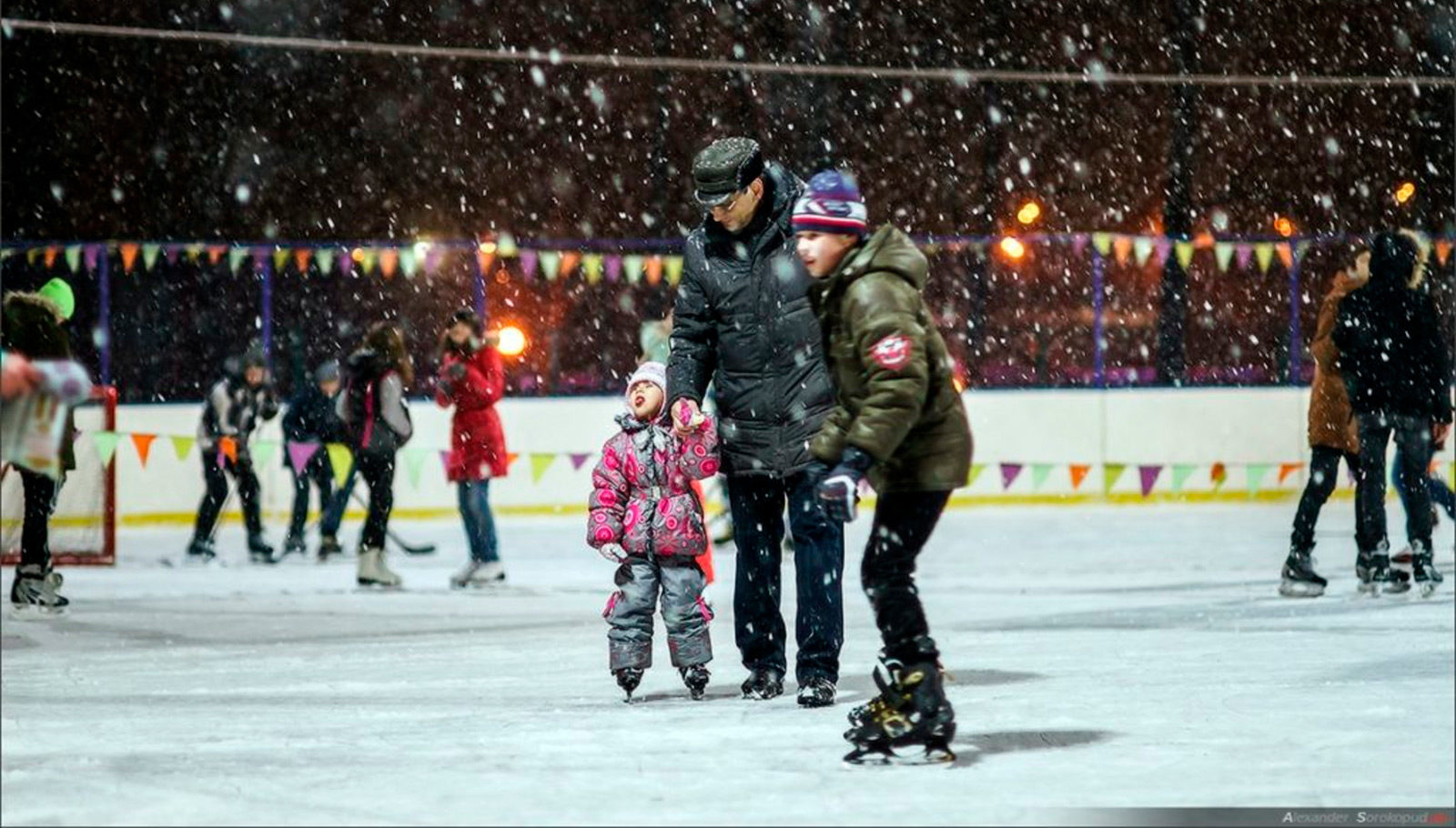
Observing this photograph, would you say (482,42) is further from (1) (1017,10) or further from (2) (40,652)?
(2) (40,652)

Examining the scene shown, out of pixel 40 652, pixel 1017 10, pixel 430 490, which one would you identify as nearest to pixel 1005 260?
pixel 1017 10

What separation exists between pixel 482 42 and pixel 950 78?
500 centimetres

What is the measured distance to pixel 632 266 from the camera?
70.4 ft

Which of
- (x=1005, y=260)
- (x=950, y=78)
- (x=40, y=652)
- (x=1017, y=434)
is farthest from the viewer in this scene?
(x=950, y=78)

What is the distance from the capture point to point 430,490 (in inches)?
754

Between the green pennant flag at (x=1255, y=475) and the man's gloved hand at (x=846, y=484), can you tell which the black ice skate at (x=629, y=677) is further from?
the green pennant flag at (x=1255, y=475)

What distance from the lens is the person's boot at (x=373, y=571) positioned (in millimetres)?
12523

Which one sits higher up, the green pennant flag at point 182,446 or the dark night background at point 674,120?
the dark night background at point 674,120

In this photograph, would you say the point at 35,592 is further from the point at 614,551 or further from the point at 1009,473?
the point at 1009,473

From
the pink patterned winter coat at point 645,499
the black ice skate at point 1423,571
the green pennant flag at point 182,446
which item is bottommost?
the black ice skate at point 1423,571

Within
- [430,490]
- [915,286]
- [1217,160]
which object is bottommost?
[430,490]

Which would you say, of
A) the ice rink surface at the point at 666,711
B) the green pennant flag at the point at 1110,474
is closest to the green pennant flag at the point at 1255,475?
the green pennant flag at the point at 1110,474

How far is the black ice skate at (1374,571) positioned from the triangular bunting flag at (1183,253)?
10.8m

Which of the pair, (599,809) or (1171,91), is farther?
(1171,91)
